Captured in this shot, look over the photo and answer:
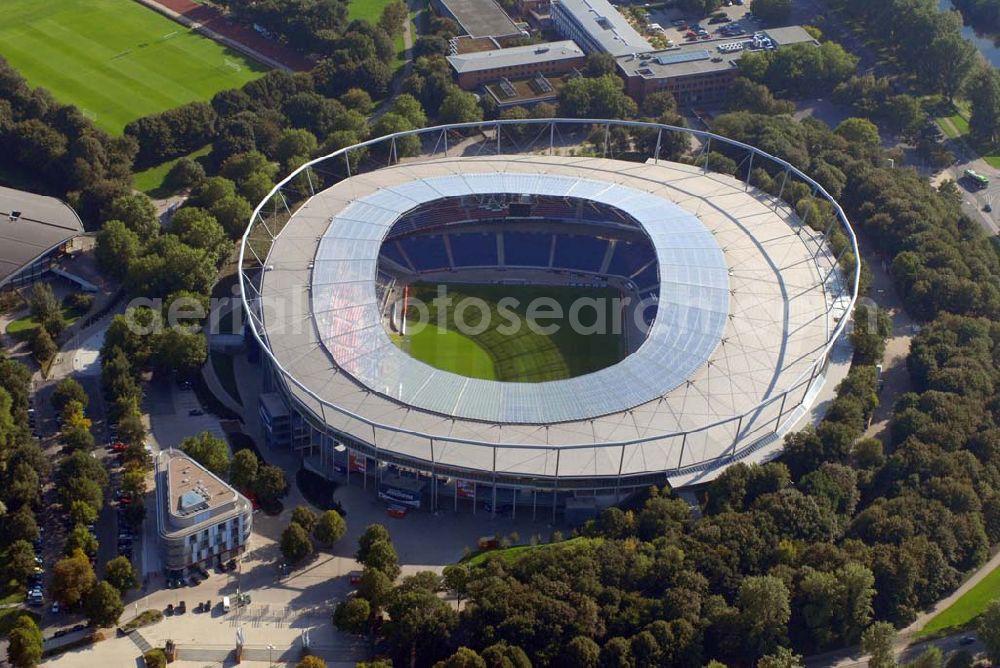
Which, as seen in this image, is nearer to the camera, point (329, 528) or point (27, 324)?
point (329, 528)

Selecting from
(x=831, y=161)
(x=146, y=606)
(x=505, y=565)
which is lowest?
(x=146, y=606)

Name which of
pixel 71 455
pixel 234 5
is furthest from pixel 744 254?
pixel 234 5

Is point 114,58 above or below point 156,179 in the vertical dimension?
above

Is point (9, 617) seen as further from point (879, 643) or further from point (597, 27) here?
point (597, 27)

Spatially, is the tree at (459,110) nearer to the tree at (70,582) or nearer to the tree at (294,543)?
the tree at (294,543)

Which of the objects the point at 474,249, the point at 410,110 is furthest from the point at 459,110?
the point at 474,249

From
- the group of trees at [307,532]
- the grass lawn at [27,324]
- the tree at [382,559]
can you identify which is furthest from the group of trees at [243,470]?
the grass lawn at [27,324]

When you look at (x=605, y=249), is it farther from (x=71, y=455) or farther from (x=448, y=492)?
(x=71, y=455)

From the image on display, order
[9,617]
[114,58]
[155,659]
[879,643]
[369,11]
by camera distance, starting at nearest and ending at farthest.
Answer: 1. [879,643]
2. [155,659]
3. [9,617]
4. [114,58]
5. [369,11]
